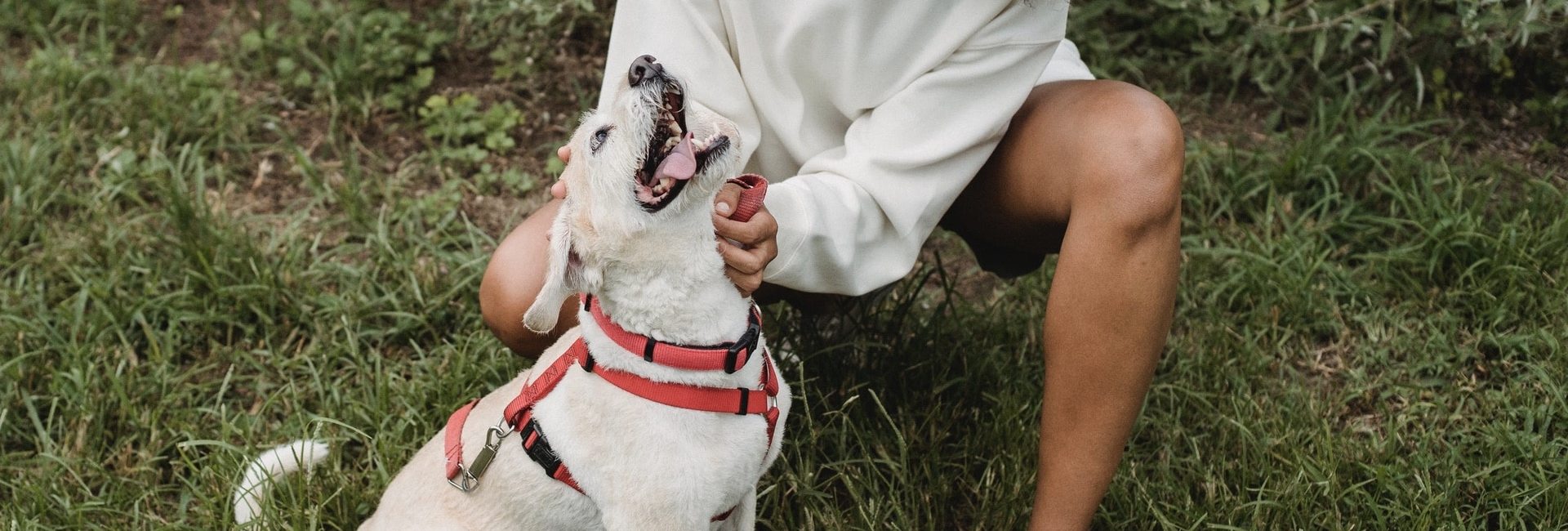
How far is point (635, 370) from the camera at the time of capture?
199cm

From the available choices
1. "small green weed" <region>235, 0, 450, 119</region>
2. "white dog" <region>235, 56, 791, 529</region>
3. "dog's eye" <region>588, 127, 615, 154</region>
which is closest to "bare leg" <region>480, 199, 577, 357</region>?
"white dog" <region>235, 56, 791, 529</region>

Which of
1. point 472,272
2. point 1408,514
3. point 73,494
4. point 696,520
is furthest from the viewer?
point 472,272

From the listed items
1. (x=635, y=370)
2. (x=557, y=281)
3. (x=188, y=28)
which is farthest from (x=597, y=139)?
(x=188, y=28)

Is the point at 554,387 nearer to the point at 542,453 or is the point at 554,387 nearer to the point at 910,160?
the point at 542,453

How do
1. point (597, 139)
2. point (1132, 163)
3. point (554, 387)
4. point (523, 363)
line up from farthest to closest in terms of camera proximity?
1. point (523, 363)
2. point (1132, 163)
3. point (554, 387)
4. point (597, 139)

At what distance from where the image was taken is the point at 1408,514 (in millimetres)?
2438

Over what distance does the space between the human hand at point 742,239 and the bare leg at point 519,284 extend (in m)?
0.49

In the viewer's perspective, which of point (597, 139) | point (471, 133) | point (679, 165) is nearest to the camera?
point (679, 165)

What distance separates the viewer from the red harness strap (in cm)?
198

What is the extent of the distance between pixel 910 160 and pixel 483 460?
0.94 metres

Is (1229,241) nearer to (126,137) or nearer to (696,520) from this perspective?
(696,520)

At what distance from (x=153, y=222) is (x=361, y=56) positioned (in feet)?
2.79

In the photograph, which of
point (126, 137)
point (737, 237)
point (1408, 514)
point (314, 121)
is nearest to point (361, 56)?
point (314, 121)

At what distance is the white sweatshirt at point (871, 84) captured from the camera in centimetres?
230
